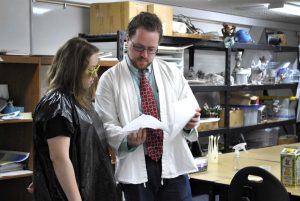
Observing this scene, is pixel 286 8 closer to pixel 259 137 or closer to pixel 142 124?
pixel 259 137

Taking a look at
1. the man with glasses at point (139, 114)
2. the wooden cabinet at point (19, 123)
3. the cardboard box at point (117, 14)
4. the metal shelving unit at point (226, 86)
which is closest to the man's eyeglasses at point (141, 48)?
the man with glasses at point (139, 114)

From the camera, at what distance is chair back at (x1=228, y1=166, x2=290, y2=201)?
2.03m

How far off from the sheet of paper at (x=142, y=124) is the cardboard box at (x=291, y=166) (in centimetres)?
90

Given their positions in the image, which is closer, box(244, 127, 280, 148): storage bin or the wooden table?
the wooden table

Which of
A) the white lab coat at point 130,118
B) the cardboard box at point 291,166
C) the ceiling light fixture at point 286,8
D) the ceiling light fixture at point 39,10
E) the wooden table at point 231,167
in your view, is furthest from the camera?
the ceiling light fixture at point 286,8

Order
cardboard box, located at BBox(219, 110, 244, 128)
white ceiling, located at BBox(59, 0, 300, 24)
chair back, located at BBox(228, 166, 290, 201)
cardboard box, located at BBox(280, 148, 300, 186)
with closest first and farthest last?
chair back, located at BBox(228, 166, 290, 201) < cardboard box, located at BBox(280, 148, 300, 186) < white ceiling, located at BBox(59, 0, 300, 24) < cardboard box, located at BBox(219, 110, 244, 128)

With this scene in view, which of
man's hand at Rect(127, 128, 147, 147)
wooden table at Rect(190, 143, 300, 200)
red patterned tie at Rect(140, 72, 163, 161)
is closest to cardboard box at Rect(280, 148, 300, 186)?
wooden table at Rect(190, 143, 300, 200)

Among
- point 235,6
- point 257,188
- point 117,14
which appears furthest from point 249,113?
point 257,188

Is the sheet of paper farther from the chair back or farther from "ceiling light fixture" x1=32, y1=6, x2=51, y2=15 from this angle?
"ceiling light fixture" x1=32, y1=6, x2=51, y2=15

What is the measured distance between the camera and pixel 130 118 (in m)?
1.87

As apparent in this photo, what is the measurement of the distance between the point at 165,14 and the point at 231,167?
1533mm

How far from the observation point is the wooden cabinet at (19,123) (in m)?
2.90

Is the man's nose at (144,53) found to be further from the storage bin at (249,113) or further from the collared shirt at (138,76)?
the storage bin at (249,113)

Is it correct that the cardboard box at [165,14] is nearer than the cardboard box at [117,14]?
No
